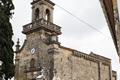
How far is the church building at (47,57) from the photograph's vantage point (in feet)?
103

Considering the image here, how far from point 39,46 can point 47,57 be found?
1601 mm

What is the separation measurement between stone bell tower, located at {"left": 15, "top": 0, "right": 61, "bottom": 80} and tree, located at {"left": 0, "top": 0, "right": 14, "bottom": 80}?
1012 centimetres

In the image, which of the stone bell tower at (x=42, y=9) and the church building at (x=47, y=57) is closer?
the church building at (x=47, y=57)

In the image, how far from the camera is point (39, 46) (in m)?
33.2

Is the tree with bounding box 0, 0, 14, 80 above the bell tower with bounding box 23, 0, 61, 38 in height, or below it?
below

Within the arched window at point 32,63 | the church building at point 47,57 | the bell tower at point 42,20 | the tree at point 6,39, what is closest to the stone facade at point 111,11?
the tree at point 6,39

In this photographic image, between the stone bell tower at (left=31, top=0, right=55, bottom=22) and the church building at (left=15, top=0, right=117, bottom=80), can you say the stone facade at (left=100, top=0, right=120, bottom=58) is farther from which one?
the stone bell tower at (left=31, top=0, right=55, bottom=22)

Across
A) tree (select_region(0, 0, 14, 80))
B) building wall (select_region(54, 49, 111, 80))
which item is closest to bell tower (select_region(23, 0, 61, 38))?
building wall (select_region(54, 49, 111, 80))

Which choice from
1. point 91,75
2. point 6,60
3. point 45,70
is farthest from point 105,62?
point 6,60

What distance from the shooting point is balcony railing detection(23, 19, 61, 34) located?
3259 centimetres

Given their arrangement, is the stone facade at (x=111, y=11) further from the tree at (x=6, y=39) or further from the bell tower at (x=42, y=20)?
the bell tower at (x=42, y=20)

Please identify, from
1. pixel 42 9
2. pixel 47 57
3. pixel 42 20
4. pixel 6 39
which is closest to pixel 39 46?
pixel 47 57

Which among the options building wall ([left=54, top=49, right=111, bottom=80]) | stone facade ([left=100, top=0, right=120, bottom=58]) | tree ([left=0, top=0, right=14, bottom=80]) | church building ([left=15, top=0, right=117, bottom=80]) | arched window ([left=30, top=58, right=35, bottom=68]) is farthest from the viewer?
arched window ([left=30, top=58, right=35, bottom=68])

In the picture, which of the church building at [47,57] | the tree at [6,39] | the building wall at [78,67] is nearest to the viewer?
the tree at [6,39]
